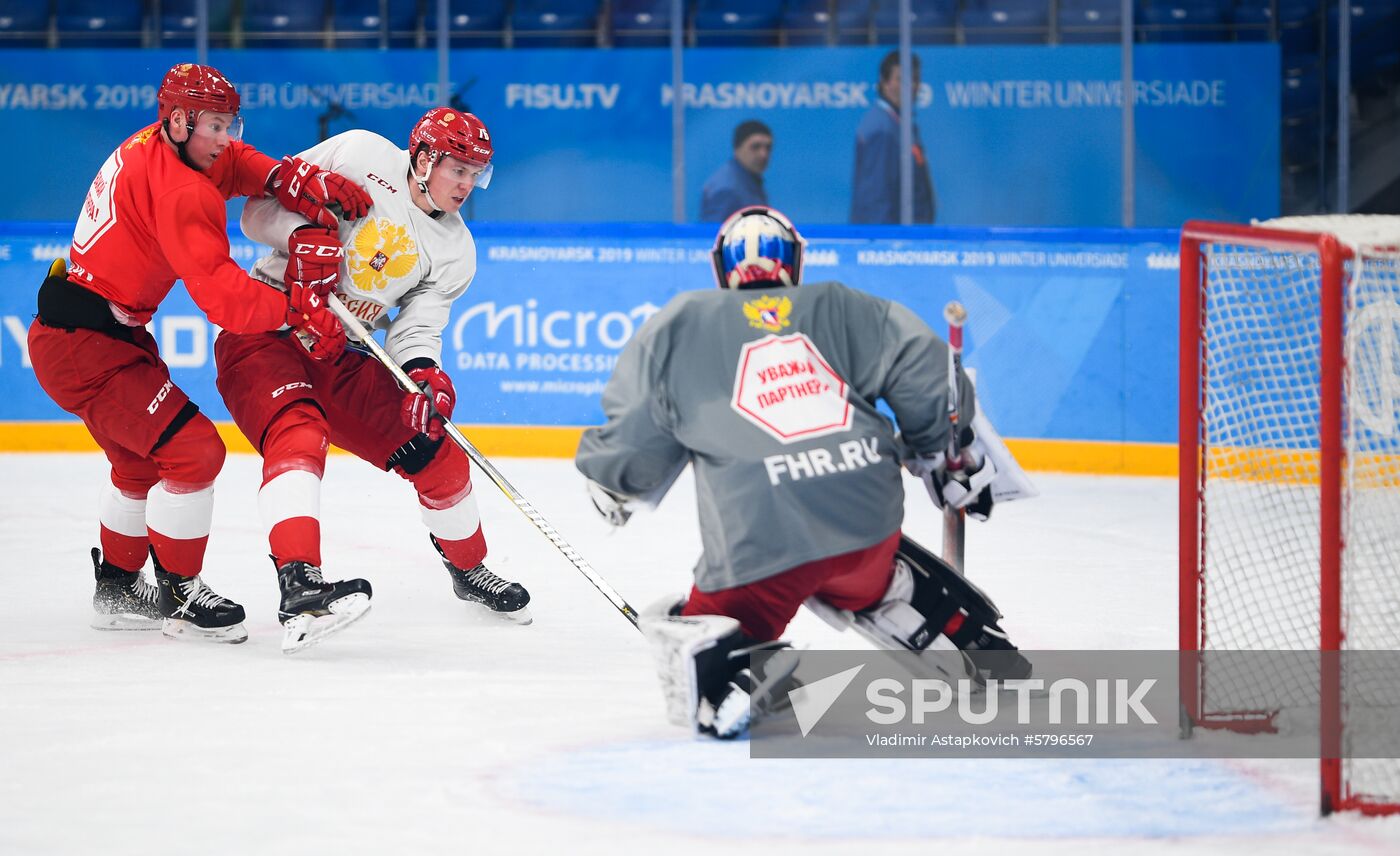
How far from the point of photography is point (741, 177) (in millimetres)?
8195

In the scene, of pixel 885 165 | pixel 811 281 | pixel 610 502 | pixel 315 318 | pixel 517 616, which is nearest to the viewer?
pixel 610 502

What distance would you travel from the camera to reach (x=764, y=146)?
27.3 feet

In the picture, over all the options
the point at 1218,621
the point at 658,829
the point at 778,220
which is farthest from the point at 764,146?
the point at 658,829

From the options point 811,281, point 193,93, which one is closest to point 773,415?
point 193,93

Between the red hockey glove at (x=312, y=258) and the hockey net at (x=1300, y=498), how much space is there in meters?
1.80

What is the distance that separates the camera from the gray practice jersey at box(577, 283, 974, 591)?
110 inches

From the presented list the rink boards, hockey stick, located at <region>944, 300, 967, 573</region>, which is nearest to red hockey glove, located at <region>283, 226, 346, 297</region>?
hockey stick, located at <region>944, 300, 967, 573</region>

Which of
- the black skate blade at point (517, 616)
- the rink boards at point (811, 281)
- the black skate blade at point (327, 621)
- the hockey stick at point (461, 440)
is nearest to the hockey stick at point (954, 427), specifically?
the hockey stick at point (461, 440)

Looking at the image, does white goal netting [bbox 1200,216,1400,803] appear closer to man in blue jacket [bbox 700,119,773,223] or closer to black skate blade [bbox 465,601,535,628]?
black skate blade [bbox 465,601,535,628]

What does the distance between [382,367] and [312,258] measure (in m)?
0.36

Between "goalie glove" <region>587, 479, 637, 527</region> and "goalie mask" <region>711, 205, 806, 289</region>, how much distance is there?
417 mm

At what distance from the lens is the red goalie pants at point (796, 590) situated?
9.28 ft

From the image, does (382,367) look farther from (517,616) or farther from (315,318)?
(517,616)

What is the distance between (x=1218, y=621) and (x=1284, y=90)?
493cm
